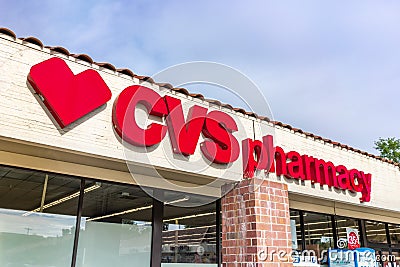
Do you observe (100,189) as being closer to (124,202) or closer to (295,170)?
(124,202)

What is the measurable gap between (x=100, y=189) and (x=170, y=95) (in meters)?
1.68

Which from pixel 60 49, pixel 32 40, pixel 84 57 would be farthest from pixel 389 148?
pixel 32 40

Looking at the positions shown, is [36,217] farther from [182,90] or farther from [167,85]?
[182,90]

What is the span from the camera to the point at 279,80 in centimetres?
1174

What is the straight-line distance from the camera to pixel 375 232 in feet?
29.5

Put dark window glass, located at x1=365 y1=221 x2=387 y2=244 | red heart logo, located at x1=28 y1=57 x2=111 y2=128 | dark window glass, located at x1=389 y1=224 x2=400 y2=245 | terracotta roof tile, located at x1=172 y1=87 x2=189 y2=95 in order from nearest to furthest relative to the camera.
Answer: red heart logo, located at x1=28 y1=57 x2=111 y2=128, terracotta roof tile, located at x1=172 y1=87 x2=189 y2=95, dark window glass, located at x1=365 y1=221 x2=387 y2=244, dark window glass, located at x1=389 y1=224 x2=400 y2=245

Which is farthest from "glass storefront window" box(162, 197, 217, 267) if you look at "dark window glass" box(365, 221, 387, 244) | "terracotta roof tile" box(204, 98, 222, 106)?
"dark window glass" box(365, 221, 387, 244)

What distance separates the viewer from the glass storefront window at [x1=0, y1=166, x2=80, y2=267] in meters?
4.39

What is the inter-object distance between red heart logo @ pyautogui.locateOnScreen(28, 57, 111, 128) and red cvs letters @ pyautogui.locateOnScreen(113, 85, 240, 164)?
11.8 inches

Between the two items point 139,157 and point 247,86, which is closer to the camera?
point 139,157

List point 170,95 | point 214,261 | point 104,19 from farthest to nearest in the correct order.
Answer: point 104,19 → point 214,261 → point 170,95

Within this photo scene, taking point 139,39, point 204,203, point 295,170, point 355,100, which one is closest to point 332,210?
point 295,170

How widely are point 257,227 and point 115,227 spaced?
2.11m

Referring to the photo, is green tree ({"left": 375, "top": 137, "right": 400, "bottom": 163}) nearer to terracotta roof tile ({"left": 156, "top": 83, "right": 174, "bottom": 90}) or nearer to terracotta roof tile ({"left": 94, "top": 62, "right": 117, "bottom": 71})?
terracotta roof tile ({"left": 156, "top": 83, "right": 174, "bottom": 90})
